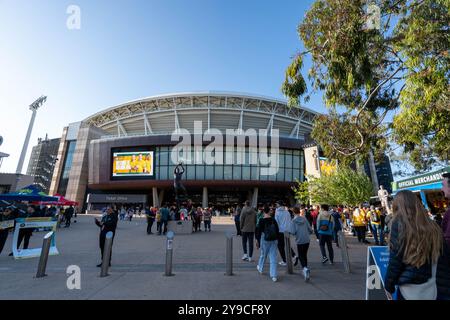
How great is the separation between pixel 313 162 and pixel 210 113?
2932 centimetres

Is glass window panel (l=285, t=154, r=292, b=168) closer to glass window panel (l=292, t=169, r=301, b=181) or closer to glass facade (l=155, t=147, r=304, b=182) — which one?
glass window panel (l=292, t=169, r=301, b=181)

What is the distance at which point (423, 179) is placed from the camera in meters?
13.8

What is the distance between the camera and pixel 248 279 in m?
5.92

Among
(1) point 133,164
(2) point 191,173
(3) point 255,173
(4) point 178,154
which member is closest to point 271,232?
(3) point 255,173

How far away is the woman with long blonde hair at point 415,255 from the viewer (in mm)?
2477

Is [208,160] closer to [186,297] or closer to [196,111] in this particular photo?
[196,111]

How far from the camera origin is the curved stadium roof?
5238cm

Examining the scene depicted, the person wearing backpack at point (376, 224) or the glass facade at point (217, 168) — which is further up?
the glass facade at point (217, 168)

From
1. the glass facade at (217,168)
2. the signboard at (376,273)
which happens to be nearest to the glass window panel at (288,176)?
the glass facade at (217,168)

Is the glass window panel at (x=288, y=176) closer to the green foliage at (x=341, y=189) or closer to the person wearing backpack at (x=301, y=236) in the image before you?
the green foliage at (x=341, y=189)

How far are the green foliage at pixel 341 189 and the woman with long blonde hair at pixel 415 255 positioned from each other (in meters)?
20.7

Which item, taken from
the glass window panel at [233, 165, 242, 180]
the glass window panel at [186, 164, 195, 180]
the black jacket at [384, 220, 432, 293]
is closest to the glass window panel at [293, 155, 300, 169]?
the glass window panel at [233, 165, 242, 180]

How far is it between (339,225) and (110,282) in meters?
8.05

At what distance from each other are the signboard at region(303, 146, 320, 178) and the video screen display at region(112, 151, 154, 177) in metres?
27.7
